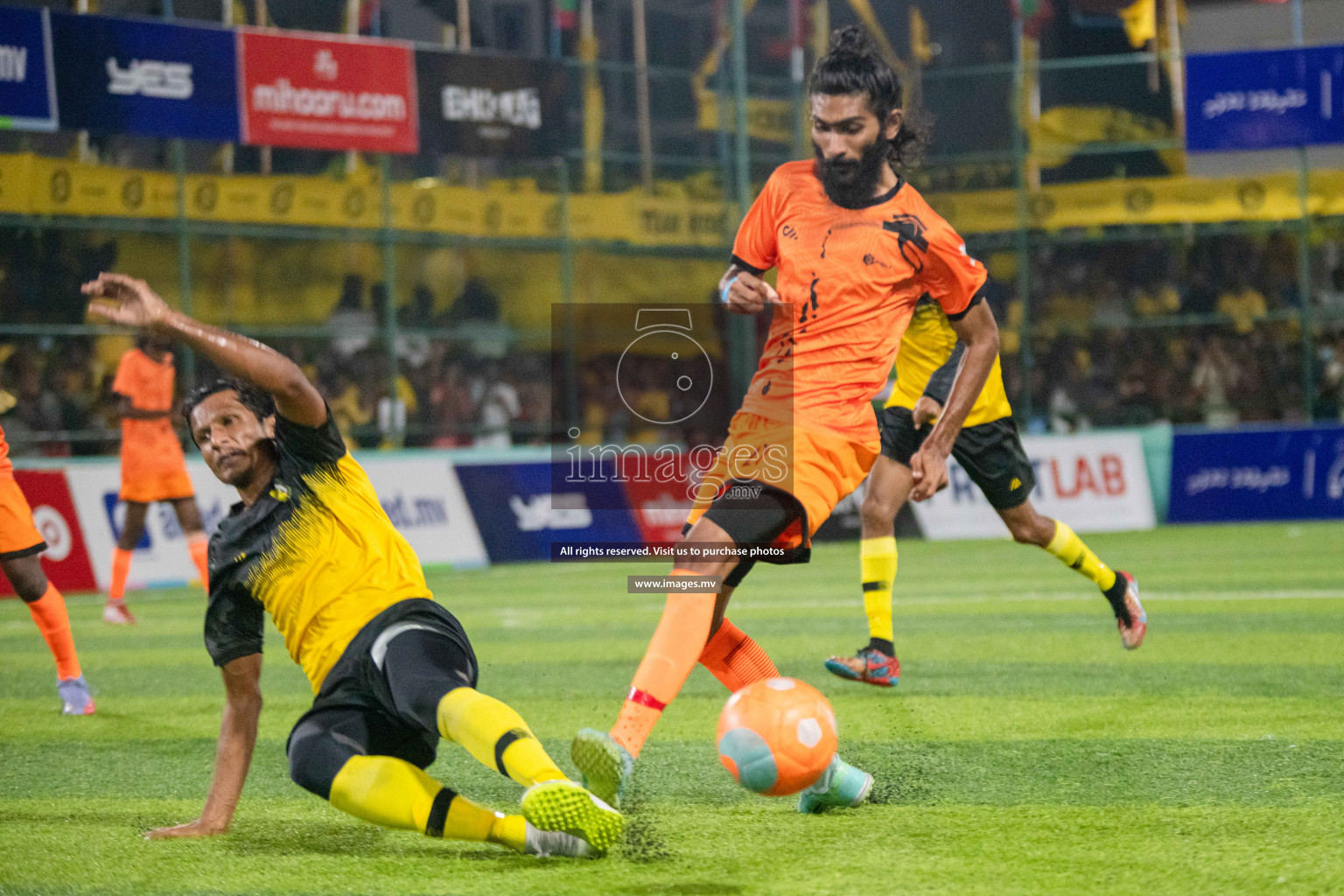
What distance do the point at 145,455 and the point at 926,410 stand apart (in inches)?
268

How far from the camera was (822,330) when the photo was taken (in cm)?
469

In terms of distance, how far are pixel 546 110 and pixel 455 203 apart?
5.74 feet

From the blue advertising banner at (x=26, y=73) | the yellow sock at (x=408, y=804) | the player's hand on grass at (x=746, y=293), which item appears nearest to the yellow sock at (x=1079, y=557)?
the player's hand on grass at (x=746, y=293)

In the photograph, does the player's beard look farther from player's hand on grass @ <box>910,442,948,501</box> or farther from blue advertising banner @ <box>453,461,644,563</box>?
blue advertising banner @ <box>453,461,644,563</box>

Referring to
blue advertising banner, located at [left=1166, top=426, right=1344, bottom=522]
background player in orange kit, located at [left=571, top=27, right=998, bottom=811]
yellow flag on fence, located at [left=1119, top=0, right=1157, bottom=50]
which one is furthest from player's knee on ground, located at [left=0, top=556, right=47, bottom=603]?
yellow flag on fence, located at [left=1119, top=0, right=1157, bottom=50]

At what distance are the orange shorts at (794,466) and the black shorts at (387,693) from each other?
3.05 feet

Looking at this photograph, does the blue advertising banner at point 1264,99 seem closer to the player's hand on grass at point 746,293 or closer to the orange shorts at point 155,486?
the orange shorts at point 155,486

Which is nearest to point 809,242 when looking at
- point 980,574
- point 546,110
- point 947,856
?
point 947,856

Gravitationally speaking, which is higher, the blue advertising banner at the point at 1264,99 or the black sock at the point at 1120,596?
the blue advertising banner at the point at 1264,99

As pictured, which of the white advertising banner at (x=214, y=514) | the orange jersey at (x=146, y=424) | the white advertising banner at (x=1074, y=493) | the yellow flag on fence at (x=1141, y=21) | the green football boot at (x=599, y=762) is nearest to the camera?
the green football boot at (x=599, y=762)

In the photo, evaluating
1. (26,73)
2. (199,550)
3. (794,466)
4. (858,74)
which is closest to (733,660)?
(794,466)

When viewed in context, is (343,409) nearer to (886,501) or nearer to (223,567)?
(886,501)

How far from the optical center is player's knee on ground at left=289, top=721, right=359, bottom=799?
12.4 feet

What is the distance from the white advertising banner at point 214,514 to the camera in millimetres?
13930
